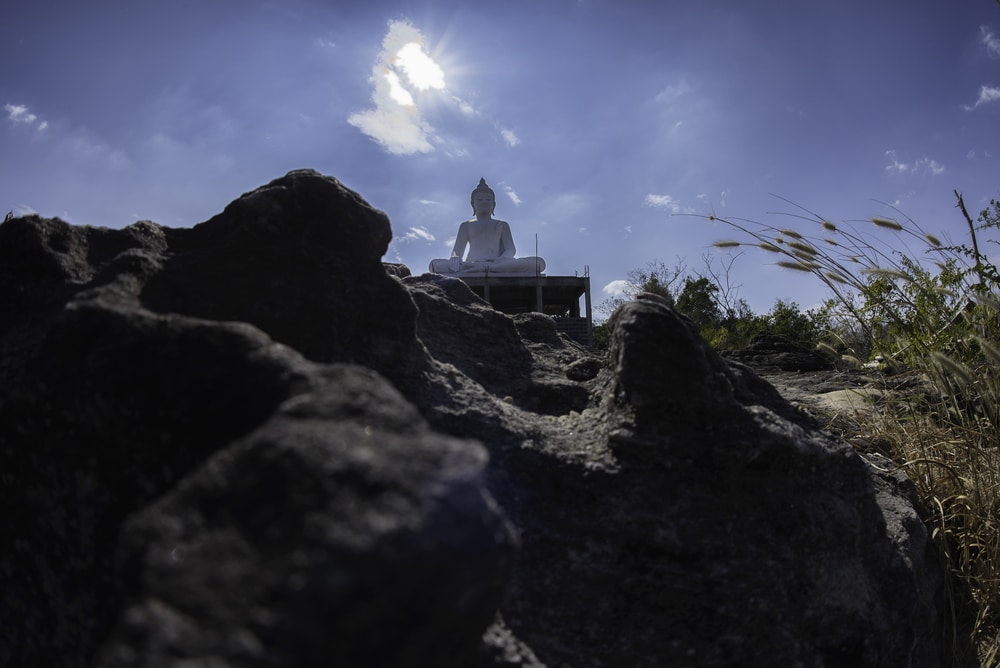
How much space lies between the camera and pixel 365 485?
2.05 ft

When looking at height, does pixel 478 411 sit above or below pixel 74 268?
below

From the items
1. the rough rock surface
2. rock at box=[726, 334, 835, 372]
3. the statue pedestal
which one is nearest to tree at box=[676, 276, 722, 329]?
the statue pedestal

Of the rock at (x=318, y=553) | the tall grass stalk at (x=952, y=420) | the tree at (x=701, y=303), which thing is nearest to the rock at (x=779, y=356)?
the tall grass stalk at (x=952, y=420)

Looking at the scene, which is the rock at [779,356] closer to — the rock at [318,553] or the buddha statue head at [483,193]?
the rock at [318,553]

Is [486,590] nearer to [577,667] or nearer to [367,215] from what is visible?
[577,667]

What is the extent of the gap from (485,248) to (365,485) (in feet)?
51.8

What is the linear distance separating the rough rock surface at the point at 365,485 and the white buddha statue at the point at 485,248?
489 inches

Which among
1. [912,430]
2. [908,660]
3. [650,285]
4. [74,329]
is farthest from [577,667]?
[650,285]

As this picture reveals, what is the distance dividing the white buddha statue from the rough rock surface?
12431 mm

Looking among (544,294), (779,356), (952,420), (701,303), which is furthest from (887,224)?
(701,303)

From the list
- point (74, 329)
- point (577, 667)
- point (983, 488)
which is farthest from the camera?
point (983, 488)

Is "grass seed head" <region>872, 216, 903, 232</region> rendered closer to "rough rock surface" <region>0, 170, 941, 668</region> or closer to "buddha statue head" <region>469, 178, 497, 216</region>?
Answer: "rough rock surface" <region>0, 170, 941, 668</region>

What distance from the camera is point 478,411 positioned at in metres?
1.53

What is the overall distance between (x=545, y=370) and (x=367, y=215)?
Answer: 0.80 m
